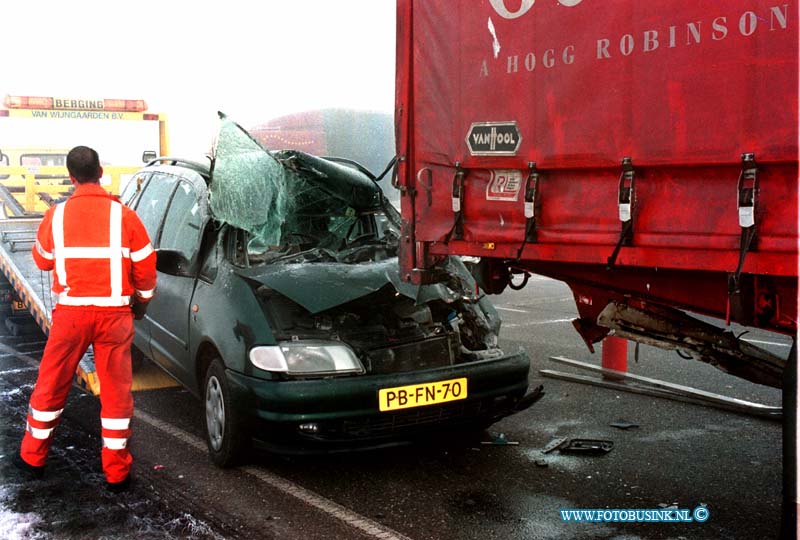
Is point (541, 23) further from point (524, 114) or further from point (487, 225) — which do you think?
point (487, 225)

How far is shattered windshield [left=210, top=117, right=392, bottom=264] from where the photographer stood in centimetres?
529

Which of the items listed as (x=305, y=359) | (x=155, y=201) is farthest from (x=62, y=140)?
(x=305, y=359)

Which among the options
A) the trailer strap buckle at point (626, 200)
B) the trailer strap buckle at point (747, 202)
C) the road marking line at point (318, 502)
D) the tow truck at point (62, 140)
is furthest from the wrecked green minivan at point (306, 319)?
the tow truck at point (62, 140)

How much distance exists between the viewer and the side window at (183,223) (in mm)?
5477

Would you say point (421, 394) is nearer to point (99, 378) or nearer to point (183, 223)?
point (99, 378)

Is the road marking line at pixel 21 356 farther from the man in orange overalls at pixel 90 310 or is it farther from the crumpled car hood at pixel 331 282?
the crumpled car hood at pixel 331 282

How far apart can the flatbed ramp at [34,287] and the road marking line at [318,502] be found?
2.85 feet

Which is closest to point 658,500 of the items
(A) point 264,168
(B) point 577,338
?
(A) point 264,168

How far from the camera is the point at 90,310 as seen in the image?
443 cm

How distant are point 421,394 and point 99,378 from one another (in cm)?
170

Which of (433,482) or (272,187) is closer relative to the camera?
(433,482)

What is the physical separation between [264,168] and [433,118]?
1.64 meters

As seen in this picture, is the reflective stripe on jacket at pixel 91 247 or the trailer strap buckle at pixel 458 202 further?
the reflective stripe on jacket at pixel 91 247

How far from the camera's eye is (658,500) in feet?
13.9
